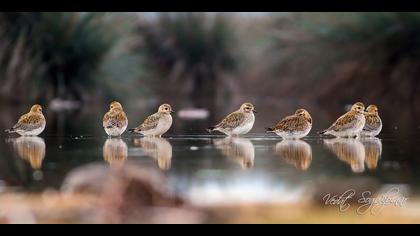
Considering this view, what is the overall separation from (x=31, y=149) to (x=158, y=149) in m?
1.07

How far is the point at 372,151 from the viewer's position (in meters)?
6.79

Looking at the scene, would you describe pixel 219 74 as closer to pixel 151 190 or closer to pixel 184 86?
pixel 184 86

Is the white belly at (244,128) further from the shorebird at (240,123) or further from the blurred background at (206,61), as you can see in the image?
the blurred background at (206,61)

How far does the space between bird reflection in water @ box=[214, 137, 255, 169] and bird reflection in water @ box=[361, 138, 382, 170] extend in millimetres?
838

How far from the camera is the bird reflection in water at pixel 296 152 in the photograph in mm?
5965

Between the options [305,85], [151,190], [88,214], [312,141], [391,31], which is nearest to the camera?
[88,214]

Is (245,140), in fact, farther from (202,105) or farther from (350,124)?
(202,105)

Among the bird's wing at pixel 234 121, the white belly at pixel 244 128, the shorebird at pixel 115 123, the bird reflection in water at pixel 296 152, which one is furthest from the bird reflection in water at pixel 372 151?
the shorebird at pixel 115 123

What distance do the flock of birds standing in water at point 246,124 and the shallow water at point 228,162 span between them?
0.12 meters

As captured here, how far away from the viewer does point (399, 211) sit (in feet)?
14.5

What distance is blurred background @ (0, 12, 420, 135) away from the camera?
15.7 m

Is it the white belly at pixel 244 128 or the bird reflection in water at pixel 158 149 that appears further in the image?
the white belly at pixel 244 128

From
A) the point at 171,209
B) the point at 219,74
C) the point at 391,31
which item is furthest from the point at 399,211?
the point at 219,74

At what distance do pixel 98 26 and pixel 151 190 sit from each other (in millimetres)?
12129
